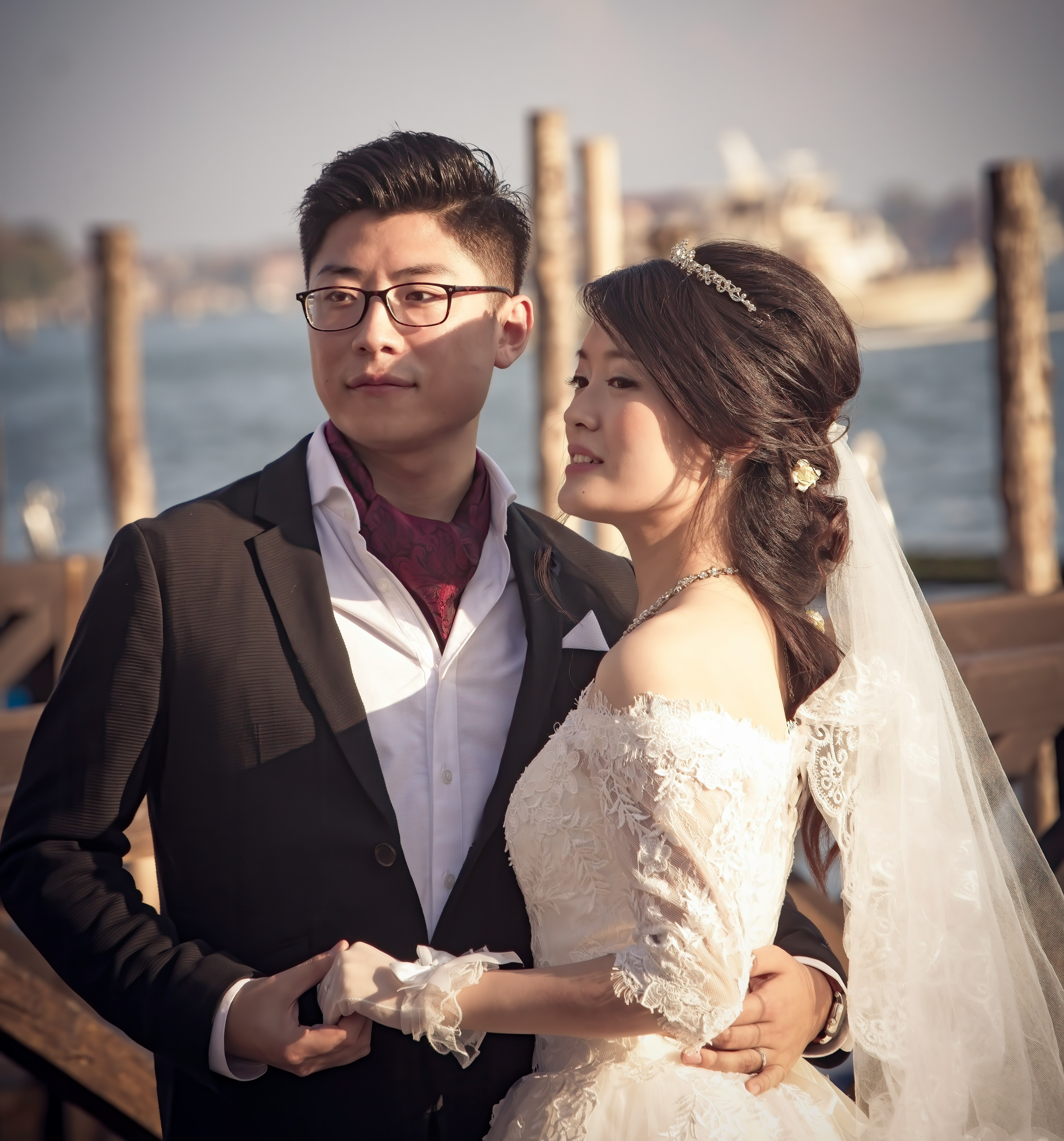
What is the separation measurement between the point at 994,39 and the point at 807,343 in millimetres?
82255

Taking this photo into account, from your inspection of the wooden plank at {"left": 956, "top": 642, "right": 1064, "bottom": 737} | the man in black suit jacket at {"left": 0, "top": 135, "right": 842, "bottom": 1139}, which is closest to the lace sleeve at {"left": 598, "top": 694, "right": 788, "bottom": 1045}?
the man in black suit jacket at {"left": 0, "top": 135, "right": 842, "bottom": 1139}

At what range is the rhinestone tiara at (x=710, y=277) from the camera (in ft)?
6.44

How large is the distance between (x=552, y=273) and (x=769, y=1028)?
22.8 feet

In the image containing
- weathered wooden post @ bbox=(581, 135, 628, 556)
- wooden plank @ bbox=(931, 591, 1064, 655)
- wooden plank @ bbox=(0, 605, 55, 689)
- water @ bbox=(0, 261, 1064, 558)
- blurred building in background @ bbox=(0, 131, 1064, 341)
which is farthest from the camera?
blurred building in background @ bbox=(0, 131, 1064, 341)

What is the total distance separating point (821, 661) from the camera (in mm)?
1942

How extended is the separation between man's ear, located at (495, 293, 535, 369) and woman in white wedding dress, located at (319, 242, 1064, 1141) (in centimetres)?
33

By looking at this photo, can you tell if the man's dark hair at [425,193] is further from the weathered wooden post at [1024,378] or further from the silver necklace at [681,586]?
the weathered wooden post at [1024,378]

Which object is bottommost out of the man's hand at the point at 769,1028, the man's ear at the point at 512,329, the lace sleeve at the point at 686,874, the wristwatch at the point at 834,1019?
the wristwatch at the point at 834,1019

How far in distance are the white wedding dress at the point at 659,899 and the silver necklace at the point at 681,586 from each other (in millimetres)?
171

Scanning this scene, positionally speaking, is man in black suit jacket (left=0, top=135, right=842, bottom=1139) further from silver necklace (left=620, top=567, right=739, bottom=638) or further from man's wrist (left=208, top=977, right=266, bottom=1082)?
silver necklace (left=620, top=567, right=739, bottom=638)

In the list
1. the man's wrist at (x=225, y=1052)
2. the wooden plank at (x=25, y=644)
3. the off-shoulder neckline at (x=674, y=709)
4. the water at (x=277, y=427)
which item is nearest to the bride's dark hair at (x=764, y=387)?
the off-shoulder neckline at (x=674, y=709)

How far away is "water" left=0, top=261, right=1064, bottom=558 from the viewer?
3703 centimetres

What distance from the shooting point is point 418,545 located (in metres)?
2.16

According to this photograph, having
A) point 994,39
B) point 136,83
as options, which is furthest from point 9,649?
point 994,39
